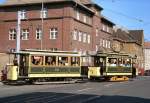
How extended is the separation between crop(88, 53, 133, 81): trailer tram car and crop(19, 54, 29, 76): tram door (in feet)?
28.8

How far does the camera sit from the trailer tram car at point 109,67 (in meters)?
44.8

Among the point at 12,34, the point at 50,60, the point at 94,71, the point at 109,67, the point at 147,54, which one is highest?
the point at 12,34

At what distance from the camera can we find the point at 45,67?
38.7 meters

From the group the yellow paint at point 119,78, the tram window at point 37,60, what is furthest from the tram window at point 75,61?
the yellow paint at point 119,78

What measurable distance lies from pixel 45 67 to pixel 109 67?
9052 millimetres

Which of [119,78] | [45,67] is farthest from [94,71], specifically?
[45,67]

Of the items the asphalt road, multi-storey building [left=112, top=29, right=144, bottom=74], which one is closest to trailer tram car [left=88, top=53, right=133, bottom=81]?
the asphalt road

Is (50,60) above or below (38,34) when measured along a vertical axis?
below

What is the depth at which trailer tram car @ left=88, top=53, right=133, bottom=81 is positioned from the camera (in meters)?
44.8

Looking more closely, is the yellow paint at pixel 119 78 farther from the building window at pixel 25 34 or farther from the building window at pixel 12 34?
the building window at pixel 12 34

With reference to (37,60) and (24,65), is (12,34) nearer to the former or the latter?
(37,60)

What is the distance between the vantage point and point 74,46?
65.9 m

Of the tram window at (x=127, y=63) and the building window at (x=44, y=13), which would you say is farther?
the building window at (x=44, y=13)

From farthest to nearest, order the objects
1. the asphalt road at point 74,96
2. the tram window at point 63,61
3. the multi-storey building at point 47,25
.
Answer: the multi-storey building at point 47,25 → the tram window at point 63,61 → the asphalt road at point 74,96
